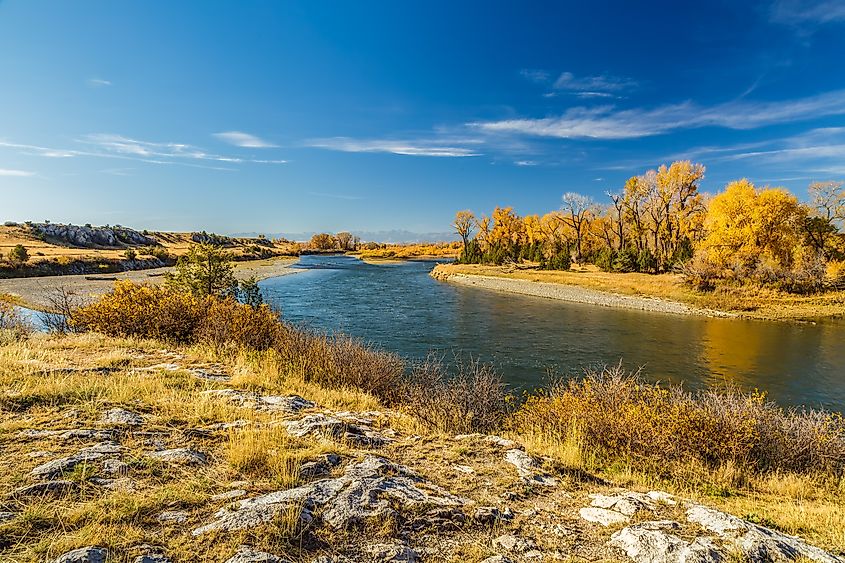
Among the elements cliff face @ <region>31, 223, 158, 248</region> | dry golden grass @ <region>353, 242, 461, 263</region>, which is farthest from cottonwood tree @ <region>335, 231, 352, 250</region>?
cliff face @ <region>31, 223, 158, 248</region>

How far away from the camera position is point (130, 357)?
994 centimetres

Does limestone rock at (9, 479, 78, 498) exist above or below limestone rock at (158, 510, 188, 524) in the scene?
above

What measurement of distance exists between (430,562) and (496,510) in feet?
3.94

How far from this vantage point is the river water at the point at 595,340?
17.2m

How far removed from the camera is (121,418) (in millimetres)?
6035

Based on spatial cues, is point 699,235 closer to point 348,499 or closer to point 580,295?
point 580,295

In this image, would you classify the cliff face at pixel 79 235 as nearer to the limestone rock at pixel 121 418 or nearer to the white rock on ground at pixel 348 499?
the limestone rock at pixel 121 418

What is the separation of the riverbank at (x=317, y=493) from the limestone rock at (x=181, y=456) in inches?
1.0

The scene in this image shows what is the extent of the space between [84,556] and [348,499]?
2149 millimetres

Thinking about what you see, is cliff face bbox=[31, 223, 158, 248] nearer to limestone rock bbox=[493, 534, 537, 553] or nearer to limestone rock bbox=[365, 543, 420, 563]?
limestone rock bbox=[365, 543, 420, 563]

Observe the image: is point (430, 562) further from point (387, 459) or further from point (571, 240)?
point (571, 240)

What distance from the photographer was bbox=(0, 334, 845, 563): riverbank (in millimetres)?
3662

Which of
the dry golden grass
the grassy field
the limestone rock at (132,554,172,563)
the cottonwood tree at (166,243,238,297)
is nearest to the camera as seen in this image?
the limestone rock at (132,554,172,563)

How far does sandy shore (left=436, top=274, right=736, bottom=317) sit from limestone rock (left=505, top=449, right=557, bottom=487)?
102ft
